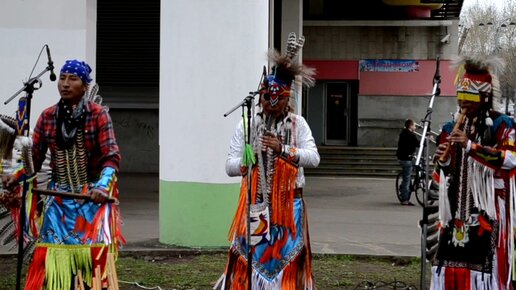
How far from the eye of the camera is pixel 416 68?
1142 inches

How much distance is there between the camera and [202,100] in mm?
10469

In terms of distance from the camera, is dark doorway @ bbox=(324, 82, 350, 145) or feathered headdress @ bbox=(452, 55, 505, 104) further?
dark doorway @ bbox=(324, 82, 350, 145)

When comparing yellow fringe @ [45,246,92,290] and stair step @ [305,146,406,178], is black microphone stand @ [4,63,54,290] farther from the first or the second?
stair step @ [305,146,406,178]

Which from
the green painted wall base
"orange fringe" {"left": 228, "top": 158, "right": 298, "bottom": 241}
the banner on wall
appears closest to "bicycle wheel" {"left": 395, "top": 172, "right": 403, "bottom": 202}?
the green painted wall base

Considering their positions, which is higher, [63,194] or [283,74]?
[283,74]

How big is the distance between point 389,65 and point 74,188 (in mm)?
23683

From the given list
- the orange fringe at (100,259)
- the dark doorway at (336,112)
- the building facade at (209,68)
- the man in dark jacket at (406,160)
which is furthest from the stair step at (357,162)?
the orange fringe at (100,259)

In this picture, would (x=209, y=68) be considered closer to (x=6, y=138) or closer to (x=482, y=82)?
(x=6, y=138)

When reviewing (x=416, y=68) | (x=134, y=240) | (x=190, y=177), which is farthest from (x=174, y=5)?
(x=416, y=68)

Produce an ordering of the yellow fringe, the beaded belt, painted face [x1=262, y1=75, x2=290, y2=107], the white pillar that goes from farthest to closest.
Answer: the white pillar
the beaded belt
painted face [x1=262, y1=75, x2=290, y2=107]
the yellow fringe

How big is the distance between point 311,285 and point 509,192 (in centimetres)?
165

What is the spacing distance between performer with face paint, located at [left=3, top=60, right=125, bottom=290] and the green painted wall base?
436 centimetres

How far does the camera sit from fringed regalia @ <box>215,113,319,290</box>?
21.6 feet

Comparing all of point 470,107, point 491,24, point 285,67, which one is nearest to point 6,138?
point 285,67
